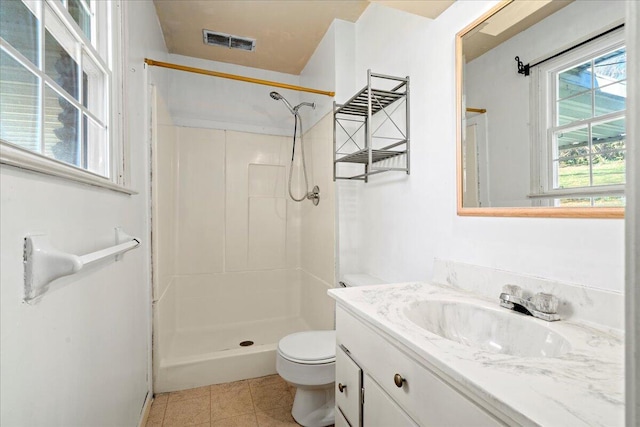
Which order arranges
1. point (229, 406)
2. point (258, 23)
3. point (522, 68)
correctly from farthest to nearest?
point (258, 23)
point (229, 406)
point (522, 68)

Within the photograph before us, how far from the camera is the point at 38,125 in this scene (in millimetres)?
671

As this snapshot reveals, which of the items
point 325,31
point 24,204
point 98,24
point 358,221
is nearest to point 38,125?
point 24,204

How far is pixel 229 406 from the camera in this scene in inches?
66.3

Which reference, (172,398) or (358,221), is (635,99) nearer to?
(358,221)

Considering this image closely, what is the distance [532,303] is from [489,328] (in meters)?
0.14

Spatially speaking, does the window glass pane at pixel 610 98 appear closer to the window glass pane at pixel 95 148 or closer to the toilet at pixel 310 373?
the toilet at pixel 310 373

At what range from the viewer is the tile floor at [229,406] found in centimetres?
157

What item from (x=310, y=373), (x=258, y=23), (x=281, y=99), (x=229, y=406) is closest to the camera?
(x=310, y=373)

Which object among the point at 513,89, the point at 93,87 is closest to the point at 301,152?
the point at 93,87

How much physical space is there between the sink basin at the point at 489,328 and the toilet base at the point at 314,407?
0.82 m

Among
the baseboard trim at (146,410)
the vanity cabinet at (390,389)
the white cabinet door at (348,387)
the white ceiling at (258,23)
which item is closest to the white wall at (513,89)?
the vanity cabinet at (390,389)

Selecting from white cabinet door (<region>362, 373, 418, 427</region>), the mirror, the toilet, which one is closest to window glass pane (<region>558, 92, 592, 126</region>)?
the mirror

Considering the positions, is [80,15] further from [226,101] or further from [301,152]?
[301,152]

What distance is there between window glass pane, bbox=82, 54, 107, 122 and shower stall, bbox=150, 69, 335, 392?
934 mm
